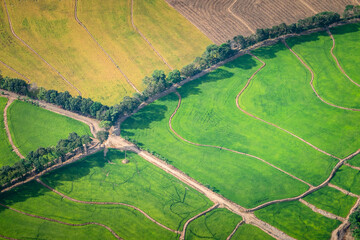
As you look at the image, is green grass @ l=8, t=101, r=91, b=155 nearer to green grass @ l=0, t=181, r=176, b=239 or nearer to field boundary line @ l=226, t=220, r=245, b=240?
green grass @ l=0, t=181, r=176, b=239

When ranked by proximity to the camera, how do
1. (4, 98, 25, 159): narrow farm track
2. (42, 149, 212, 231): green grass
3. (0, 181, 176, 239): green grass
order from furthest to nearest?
(4, 98, 25, 159): narrow farm track
(42, 149, 212, 231): green grass
(0, 181, 176, 239): green grass

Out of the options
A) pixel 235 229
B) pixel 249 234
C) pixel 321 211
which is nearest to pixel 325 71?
pixel 321 211

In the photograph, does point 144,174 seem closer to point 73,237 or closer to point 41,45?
point 73,237

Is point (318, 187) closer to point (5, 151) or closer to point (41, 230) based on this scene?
point (41, 230)

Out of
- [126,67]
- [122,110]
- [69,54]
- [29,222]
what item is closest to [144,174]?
[122,110]

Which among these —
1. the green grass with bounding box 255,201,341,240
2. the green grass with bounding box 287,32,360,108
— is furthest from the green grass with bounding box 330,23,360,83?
the green grass with bounding box 255,201,341,240

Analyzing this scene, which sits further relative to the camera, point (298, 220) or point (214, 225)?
point (298, 220)

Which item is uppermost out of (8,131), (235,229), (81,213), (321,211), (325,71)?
(325,71)
